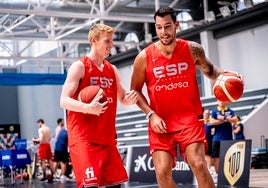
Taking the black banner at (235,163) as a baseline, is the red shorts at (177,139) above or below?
above

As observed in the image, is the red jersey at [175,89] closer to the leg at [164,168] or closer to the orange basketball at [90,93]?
the leg at [164,168]

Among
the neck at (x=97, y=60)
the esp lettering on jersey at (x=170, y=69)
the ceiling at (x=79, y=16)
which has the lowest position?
the esp lettering on jersey at (x=170, y=69)

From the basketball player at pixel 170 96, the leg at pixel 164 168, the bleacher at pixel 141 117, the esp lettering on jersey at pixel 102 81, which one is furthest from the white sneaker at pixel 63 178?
the esp lettering on jersey at pixel 102 81

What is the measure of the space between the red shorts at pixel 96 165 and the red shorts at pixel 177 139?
0.41 metres

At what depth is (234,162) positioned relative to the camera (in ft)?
30.5

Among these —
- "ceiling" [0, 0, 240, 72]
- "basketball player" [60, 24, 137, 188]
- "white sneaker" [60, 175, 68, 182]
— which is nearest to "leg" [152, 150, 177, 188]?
"basketball player" [60, 24, 137, 188]

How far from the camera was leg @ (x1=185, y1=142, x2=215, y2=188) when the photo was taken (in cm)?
431

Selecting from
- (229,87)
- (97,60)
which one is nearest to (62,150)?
(97,60)

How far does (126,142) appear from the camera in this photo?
21.8m

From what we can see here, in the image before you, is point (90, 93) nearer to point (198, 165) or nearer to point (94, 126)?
point (94, 126)

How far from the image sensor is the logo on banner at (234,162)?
9.17m

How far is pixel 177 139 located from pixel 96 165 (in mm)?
779

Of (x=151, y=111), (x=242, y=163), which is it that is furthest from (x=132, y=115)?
(x=151, y=111)

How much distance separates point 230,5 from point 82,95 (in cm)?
1497
